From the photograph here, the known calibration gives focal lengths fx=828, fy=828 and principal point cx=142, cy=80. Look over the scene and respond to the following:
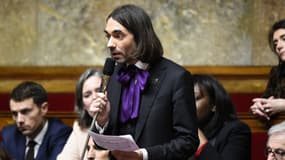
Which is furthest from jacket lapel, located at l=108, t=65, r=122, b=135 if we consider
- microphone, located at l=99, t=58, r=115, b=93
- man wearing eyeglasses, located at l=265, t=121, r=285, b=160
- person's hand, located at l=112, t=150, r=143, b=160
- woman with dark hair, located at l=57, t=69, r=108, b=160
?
woman with dark hair, located at l=57, t=69, r=108, b=160

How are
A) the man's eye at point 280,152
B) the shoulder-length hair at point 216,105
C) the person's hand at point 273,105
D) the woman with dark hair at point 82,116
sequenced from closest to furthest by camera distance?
the man's eye at point 280,152
the person's hand at point 273,105
the shoulder-length hair at point 216,105
the woman with dark hair at point 82,116

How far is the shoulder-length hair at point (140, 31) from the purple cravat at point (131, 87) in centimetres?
6

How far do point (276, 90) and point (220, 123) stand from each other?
329 mm

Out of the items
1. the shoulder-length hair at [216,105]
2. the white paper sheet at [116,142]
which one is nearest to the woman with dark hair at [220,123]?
the shoulder-length hair at [216,105]

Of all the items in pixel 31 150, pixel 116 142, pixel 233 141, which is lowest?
pixel 31 150

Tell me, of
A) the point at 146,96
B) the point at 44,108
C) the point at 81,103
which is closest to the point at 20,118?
the point at 44,108

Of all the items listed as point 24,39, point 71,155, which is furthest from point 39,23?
point 71,155

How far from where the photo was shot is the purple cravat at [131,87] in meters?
3.06

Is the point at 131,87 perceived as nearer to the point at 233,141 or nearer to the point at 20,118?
the point at 233,141

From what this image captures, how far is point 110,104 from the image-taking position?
123 inches

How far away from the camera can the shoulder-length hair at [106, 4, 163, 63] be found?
10.1 ft

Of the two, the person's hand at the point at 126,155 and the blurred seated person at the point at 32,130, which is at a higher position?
the person's hand at the point at 126,155

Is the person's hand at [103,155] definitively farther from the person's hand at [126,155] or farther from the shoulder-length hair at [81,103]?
the shoulder-length hair at [81,103]

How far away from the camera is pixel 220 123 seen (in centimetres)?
421
